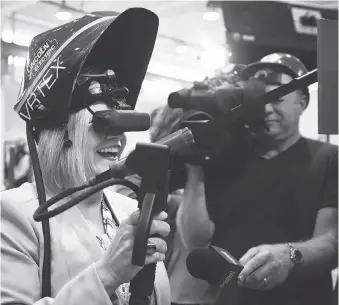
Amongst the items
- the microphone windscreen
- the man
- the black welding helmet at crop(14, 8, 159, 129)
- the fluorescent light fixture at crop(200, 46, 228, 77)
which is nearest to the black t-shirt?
the man

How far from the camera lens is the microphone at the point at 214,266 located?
875 mm

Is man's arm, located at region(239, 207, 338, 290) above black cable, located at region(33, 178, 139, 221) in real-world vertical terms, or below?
below

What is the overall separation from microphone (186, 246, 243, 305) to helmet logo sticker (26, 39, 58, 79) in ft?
1.53

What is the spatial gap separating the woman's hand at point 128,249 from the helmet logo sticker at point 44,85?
0.79 feet

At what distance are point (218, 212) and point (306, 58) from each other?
0.45m

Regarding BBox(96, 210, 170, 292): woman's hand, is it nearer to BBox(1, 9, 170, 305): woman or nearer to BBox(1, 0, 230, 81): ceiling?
BBox(1, 9, 170, 305): woman

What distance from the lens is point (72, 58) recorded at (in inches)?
25.4

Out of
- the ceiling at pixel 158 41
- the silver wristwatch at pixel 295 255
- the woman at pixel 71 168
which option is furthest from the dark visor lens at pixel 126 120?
the silver wristwatch at pixel 295 255

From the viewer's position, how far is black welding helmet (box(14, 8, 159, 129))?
648 mm

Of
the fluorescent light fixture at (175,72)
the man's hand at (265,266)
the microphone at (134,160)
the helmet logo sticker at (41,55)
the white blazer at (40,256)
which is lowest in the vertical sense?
the man's hand at (265,266)

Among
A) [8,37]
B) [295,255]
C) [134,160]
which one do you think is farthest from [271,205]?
[8,37]

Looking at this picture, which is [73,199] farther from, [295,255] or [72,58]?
[295,255]

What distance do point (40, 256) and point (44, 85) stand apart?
0.24m

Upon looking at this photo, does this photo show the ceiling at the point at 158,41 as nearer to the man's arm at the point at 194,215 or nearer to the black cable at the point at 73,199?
the man's arm at the point at 194,215
